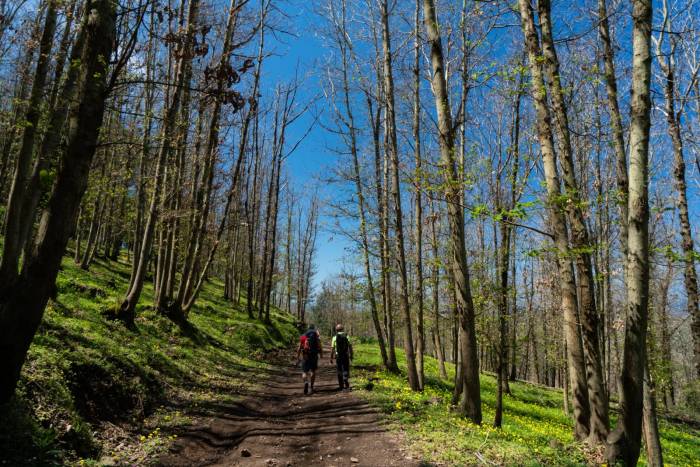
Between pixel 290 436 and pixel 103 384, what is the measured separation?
353 centimetres

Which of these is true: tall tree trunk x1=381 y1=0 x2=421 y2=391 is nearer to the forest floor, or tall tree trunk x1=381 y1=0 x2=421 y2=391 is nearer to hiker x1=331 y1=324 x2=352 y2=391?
the forest floor

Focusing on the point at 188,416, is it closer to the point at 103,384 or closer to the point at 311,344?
the point at 103,384

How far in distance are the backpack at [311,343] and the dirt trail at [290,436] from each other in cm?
126

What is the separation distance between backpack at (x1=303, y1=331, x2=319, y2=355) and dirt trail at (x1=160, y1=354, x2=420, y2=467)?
126 cm

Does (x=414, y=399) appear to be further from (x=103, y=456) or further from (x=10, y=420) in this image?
(x=10, y=420)

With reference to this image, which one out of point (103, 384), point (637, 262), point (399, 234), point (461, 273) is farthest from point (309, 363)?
point (637, 262)

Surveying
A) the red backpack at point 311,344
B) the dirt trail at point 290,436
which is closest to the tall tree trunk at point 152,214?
the dirt trail at point 290,436

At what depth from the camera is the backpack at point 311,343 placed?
36.9 ft

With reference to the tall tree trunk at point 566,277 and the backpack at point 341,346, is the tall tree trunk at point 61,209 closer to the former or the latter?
the tall tree trunk at point 566,277

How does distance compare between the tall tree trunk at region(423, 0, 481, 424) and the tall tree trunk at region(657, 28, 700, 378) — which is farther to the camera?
the tall tree trunk at region(657, 28, 700, 378)

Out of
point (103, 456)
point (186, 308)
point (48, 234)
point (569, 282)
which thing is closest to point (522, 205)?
point (569, 282)

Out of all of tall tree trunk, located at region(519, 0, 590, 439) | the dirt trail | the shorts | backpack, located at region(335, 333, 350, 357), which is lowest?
the dirt trail

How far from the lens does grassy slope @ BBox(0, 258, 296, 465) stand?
500cm

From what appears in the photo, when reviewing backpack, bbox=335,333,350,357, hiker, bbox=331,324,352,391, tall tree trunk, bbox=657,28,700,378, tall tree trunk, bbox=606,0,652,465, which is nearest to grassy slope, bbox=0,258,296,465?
hiker, bbox=331,324,352,391
